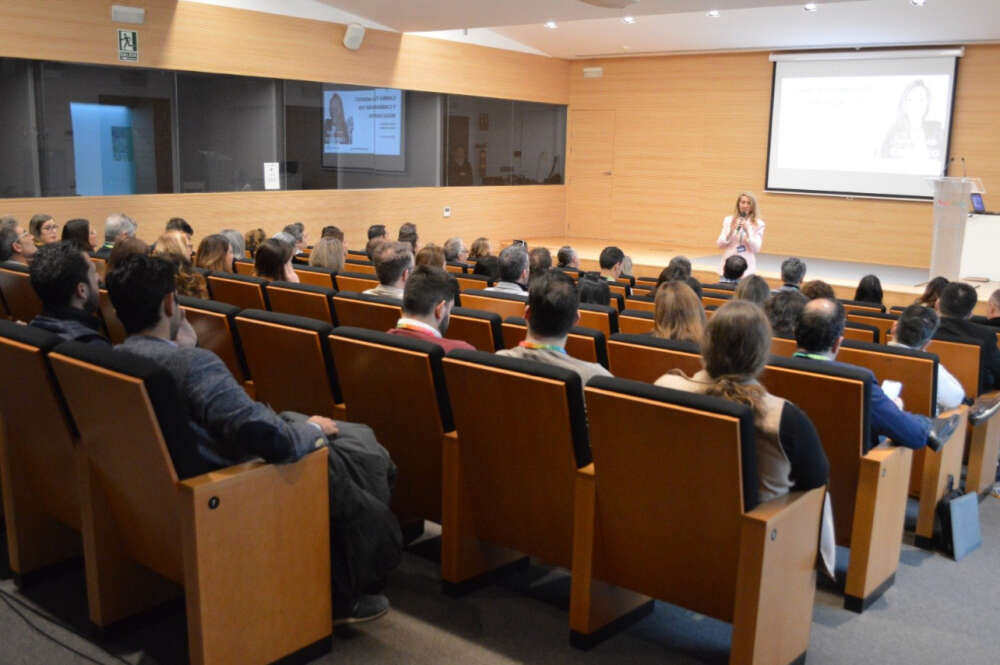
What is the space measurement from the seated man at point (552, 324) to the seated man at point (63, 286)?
1544mm

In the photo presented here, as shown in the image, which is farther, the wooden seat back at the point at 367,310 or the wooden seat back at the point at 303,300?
the wooden seat back at the point at 303,300

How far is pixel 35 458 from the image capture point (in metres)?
3.02

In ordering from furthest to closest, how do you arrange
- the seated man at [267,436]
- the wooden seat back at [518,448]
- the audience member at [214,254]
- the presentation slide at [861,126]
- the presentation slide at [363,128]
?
1. the presentation slide at [861,126]
2. the presentation slide at [363,128]
3. the audience member at [214,254]
4. the wooden seat back at [518,448]
5. the seated man at [267,436]

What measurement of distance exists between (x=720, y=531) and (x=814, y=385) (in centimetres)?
77

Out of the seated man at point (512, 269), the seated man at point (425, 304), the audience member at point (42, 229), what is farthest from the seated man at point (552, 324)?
the audience member at point (42, 229)

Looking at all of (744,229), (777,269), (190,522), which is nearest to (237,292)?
(190,522)

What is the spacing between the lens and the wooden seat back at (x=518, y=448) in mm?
2666

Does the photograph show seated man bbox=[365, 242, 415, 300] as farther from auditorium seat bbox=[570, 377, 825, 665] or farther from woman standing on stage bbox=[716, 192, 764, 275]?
woman standing on stage bbox=[716, 192, 764, 275]

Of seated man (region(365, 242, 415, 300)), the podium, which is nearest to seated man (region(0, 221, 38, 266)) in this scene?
seated man (region(365, 242, 415, 300))

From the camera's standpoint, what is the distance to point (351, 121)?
36.0 feet

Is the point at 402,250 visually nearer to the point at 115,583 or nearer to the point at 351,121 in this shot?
the point at 115,583

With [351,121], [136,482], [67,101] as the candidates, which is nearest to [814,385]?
[136,482]

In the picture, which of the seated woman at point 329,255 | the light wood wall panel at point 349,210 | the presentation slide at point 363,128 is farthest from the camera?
the presentation slide at point 363,128

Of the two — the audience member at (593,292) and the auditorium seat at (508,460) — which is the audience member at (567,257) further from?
the auditorium seat at (508,460)
